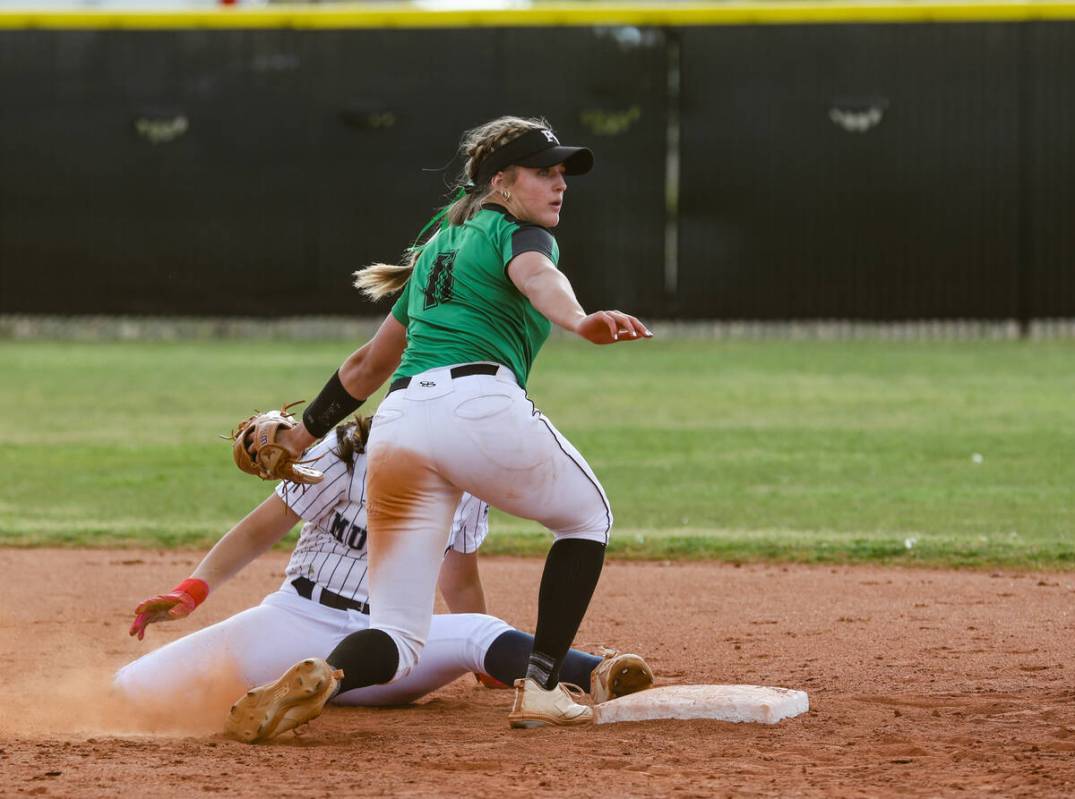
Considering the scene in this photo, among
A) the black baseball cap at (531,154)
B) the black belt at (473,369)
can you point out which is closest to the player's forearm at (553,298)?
the black belt at (473,369)

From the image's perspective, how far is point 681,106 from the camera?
19.3 m

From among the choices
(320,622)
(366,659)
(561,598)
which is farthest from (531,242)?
→ (320,622)

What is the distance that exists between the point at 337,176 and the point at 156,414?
22.7ft

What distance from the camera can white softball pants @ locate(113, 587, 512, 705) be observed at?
15.2 feet

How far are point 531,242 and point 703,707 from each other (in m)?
1.36

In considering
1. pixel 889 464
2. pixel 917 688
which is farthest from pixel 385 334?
pixel 889 464

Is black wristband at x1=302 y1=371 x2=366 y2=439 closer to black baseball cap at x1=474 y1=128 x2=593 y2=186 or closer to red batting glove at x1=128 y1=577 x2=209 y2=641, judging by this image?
red batting glove at x1=128 y1=577 x2=209 y2=641

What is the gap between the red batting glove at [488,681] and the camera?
16.0 ft

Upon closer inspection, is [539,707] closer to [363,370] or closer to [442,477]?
[442,477]

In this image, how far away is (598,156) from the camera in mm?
19531

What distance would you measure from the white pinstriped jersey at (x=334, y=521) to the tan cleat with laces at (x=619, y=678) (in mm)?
583

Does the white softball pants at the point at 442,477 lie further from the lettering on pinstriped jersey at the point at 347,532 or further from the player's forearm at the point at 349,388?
the lettering on pinstriped jersey at the point at 347,532

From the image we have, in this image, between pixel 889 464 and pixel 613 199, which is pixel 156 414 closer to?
pixel 889 464

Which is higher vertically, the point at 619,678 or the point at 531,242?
the point at 531,242
